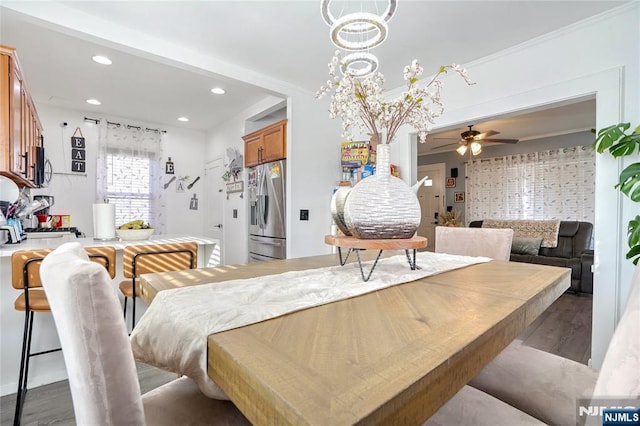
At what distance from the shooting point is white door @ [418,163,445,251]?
6.59 m

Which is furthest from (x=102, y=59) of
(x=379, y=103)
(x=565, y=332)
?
(x=565, y=332)

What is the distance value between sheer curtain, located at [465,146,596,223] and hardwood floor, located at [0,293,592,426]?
1.62m

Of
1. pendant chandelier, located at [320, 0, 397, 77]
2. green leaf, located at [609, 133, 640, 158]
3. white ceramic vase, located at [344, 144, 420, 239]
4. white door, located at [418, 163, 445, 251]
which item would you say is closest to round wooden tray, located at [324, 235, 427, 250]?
white ceramic vase, located at [344, 144, 420, 239]

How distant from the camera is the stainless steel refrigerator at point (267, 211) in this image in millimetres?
3340

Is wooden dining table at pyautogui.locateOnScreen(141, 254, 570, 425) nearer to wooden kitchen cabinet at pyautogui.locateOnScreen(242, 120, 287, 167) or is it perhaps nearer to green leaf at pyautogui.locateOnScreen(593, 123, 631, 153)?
green leaf at pyautogui.locateOnScreen(593, 123, 631, 153)

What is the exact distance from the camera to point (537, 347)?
248cm

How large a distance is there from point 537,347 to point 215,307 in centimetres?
288

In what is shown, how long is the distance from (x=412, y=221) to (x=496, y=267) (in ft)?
1.72

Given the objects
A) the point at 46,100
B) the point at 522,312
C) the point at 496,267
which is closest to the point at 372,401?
the point at 522,312

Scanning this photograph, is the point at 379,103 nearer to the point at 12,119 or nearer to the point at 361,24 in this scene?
the point at 361,24

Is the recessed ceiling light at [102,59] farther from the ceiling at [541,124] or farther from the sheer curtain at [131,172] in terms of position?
the ceiling at [541,124]

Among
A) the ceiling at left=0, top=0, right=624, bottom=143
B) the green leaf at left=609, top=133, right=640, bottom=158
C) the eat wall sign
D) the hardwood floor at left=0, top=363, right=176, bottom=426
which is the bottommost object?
the hardwood floor at left=0, top=363, right=176, bottom=426

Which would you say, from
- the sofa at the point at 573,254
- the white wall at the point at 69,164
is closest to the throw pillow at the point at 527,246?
the sofa at the point at 573,254

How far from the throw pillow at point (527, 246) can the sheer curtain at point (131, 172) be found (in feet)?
18.7
